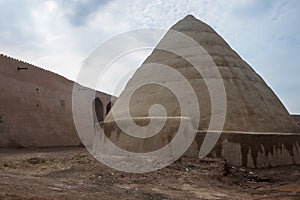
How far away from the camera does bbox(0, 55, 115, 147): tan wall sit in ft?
58.4

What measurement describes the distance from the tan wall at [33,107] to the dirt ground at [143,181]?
740 centimetres

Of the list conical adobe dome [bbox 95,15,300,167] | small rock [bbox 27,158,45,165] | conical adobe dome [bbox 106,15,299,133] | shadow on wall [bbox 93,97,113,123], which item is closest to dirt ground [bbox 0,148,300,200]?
small rock [bbox 27,158,45,165]

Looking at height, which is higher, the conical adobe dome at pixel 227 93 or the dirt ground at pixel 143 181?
the conical adobe dome at pixel 227 93

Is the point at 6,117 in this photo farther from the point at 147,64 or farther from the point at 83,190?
the point at 83,190

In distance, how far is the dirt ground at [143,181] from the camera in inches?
250

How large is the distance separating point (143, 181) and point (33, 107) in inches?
513

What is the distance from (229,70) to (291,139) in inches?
152

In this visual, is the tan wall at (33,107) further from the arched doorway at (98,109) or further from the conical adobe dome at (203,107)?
the conical adobe dome at (203,107)

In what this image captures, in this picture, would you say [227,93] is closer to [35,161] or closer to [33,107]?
[35,161]

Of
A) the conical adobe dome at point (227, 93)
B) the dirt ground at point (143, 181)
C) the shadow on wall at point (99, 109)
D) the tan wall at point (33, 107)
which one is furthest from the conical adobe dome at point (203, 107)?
the shadow on wall at point (99, 109)

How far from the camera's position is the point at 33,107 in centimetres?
1989

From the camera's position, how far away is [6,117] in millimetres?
17594

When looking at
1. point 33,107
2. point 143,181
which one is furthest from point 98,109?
point 143,181

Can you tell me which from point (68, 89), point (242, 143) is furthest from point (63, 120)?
point (242, 143)
